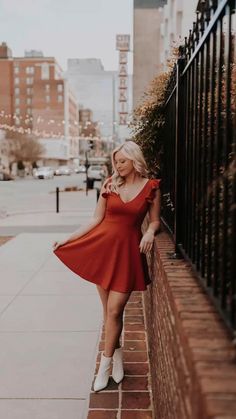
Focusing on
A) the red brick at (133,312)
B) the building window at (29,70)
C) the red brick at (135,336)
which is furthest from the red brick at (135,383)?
the building window at (29,70)

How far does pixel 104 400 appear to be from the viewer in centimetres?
400

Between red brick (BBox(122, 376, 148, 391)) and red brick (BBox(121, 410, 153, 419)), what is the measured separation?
1.27 ft

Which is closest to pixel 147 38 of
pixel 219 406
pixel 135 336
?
pixel 135 336

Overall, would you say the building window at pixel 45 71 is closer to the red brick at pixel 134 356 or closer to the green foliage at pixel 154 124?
the green foliage at pixel 154 124

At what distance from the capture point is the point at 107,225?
414 centimetres

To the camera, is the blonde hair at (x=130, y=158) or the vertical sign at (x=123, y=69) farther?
the vertical sign at (x=123, y=69)

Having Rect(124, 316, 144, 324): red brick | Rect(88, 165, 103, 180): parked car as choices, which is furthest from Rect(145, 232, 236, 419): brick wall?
Rect(88, 165, 103, 180): parked car

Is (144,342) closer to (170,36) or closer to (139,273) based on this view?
(139,273)

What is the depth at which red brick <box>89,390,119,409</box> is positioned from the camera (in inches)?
154

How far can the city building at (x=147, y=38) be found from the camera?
47.7m

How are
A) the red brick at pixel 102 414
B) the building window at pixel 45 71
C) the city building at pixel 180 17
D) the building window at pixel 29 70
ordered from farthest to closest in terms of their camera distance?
the building window at pixel 29 70 → the building window at pixel 45 71 → the city building at pixel 180 17 → the red brick at pixel 102 414

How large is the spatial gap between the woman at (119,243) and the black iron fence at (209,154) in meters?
0.38

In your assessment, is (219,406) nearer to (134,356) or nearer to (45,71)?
(134,356)

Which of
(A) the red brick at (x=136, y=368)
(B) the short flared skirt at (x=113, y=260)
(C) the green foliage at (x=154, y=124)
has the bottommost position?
(A) the red brick at (x=136, y=368)
